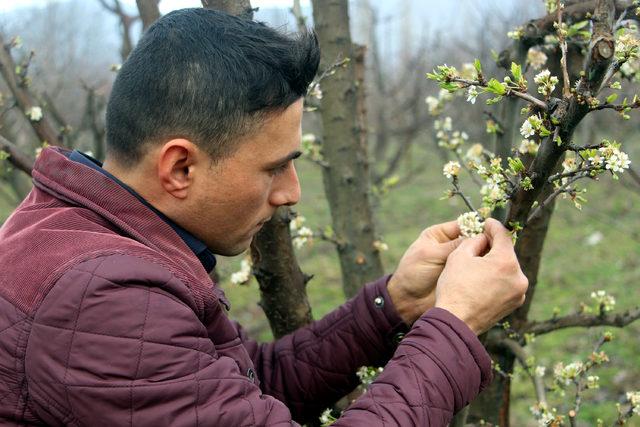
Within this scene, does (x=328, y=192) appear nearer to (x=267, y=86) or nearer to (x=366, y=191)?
(x=366, y=191)

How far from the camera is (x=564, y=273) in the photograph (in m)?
8.60

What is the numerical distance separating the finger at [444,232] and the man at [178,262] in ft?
0.77

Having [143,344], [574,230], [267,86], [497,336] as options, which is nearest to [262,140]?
[267,86]

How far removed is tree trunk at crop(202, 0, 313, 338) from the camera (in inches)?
90.3

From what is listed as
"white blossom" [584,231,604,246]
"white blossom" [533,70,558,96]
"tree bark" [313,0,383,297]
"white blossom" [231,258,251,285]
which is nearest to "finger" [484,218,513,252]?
"white blossom" [533,70,558,96]

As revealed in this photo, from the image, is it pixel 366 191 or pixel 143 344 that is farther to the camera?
pixel 366 191

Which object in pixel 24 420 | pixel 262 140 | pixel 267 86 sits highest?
pixel 267 86

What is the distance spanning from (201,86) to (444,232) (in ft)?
2.95

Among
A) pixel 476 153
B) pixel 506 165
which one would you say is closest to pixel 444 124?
pixel 476 153

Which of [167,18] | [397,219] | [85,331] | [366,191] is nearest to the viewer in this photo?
[85,331]

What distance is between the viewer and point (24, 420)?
1.39 m

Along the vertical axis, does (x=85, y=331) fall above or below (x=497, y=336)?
above

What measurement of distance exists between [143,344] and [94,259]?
20 cm

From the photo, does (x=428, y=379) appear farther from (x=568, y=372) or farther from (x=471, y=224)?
(x=568, y=372)
